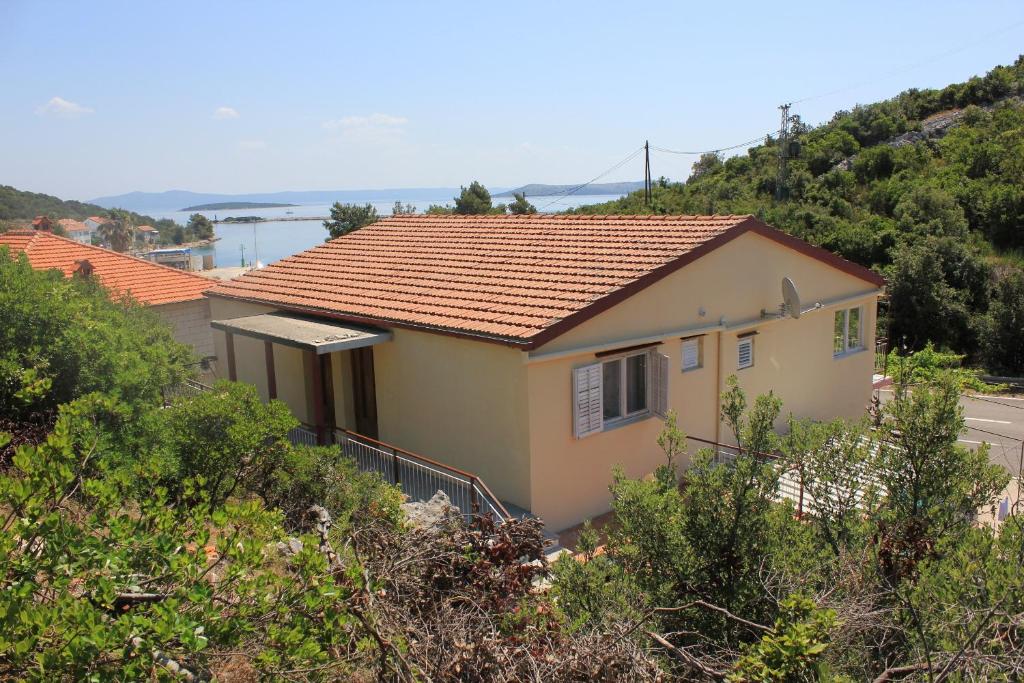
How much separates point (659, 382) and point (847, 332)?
6619 millimetres

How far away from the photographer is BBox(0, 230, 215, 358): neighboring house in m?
20.1

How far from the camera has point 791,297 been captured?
43.6 ft

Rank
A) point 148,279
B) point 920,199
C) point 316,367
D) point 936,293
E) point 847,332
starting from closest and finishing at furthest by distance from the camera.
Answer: point 316,367 < point 847,332 < point 148,279 < point 936,293 < point 920,199

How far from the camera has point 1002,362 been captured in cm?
3050

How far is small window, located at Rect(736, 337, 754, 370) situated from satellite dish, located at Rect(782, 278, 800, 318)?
0.84 meters

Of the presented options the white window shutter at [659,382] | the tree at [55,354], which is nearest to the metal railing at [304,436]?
the tree at [55,354]

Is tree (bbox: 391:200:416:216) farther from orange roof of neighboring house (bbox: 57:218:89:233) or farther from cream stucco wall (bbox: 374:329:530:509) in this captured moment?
orange roof of neighboring house (bbox: 57:218:89:233)

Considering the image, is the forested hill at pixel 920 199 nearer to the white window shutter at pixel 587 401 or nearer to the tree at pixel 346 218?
the tree at pixel 346 218

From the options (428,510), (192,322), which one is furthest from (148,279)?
(428,510)

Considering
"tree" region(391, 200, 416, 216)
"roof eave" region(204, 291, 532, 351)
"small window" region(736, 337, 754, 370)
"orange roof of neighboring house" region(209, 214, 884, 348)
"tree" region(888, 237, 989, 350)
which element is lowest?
"tree" region(888, 237, 989, 350)

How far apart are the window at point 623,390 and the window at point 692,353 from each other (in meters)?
0.87

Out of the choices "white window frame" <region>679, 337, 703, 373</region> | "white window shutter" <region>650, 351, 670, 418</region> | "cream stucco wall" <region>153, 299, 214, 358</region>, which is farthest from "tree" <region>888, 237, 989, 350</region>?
"cream stucco wall" <region>153, 299, 214, 358</region>

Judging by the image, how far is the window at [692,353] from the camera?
40.3 feet

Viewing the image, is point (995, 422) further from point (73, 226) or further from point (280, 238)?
point (73, 226)
